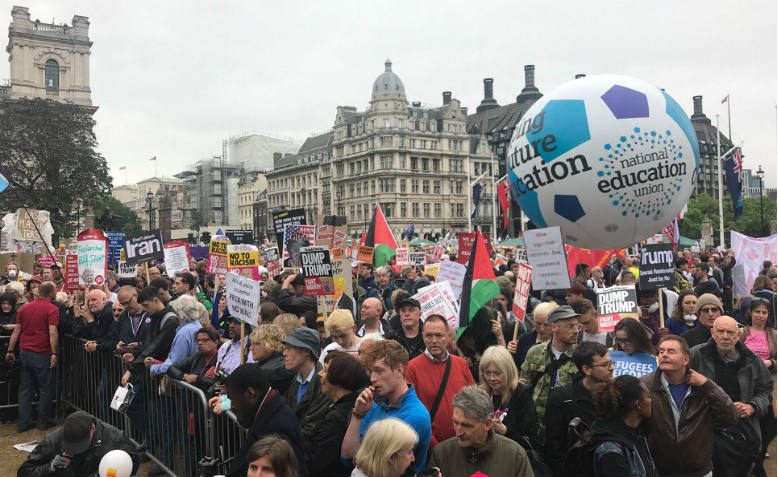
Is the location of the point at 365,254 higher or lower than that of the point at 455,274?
higher

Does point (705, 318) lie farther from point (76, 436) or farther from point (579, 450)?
point (76, 436)

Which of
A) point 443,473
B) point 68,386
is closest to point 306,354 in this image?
point 443,473

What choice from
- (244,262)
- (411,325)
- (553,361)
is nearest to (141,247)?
(244,262)

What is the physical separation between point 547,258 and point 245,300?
3343 mm

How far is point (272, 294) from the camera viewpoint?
9852 millimetres

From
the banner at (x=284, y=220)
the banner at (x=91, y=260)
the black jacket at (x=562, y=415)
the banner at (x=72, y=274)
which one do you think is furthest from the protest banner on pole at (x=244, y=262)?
the black jacket at (x=562, y=415)

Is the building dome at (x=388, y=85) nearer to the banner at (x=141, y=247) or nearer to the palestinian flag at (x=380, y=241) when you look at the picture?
the palestinian flag at (x=380, y=241)

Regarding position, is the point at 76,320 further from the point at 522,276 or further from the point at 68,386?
the point at 522,276

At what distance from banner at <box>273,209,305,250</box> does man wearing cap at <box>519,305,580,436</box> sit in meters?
11.4

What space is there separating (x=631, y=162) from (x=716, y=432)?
2927mm

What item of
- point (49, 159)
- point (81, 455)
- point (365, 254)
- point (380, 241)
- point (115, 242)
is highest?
point (49, 159)

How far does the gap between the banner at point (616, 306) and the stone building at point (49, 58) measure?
6939cm

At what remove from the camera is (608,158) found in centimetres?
672

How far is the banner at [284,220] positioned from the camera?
16322 millimetres
